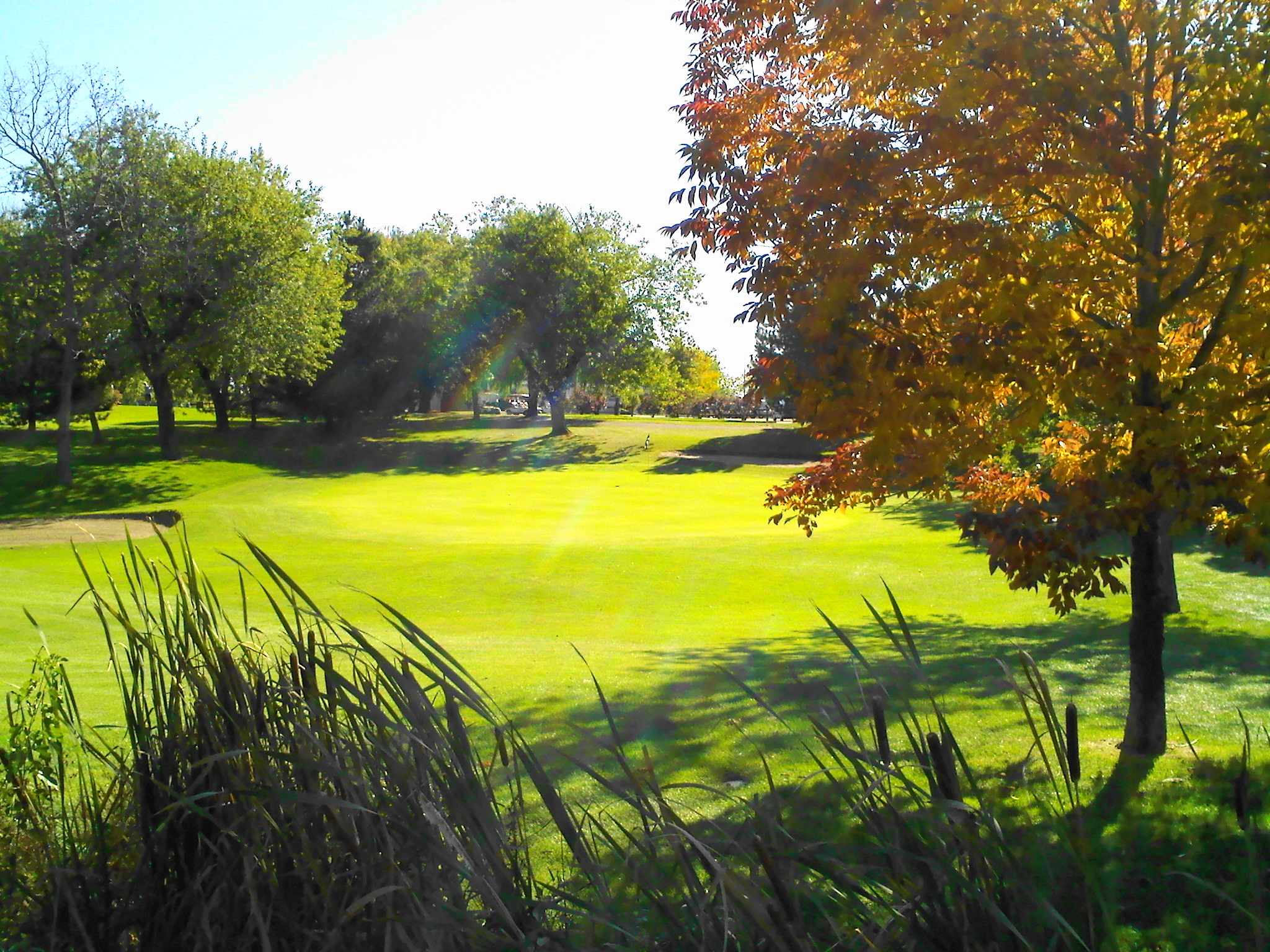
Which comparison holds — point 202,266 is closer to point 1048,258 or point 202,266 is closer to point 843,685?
point 843,685

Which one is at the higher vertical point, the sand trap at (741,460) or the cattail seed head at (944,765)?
the cattail seed head at (944,765)

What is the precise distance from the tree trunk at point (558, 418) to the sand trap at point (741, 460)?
927 cm

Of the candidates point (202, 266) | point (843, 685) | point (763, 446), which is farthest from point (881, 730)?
point (763, 446)

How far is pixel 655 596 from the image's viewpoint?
57.6ft

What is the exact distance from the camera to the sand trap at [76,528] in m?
22.3

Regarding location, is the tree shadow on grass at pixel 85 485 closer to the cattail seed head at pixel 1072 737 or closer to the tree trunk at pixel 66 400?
the tree trunk at pixel 66 400

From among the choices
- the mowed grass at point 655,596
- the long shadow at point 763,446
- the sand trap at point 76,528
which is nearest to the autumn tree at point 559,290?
the long shadow at point 763,446

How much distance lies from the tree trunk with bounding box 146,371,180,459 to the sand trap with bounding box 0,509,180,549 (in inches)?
514

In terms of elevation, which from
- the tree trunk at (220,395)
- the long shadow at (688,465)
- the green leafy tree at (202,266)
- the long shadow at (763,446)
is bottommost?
the long shadow at (688,465)

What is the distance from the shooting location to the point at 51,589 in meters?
15.6

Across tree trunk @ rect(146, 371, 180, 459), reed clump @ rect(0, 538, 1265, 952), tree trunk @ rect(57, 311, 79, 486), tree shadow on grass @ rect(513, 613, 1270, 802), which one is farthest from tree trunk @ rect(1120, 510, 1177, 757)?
tree trunk @ rect(146, 371, 180, 459)

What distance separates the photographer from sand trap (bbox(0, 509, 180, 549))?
73.1ft

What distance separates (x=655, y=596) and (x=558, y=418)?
152 feet

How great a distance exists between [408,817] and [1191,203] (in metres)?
4.94
